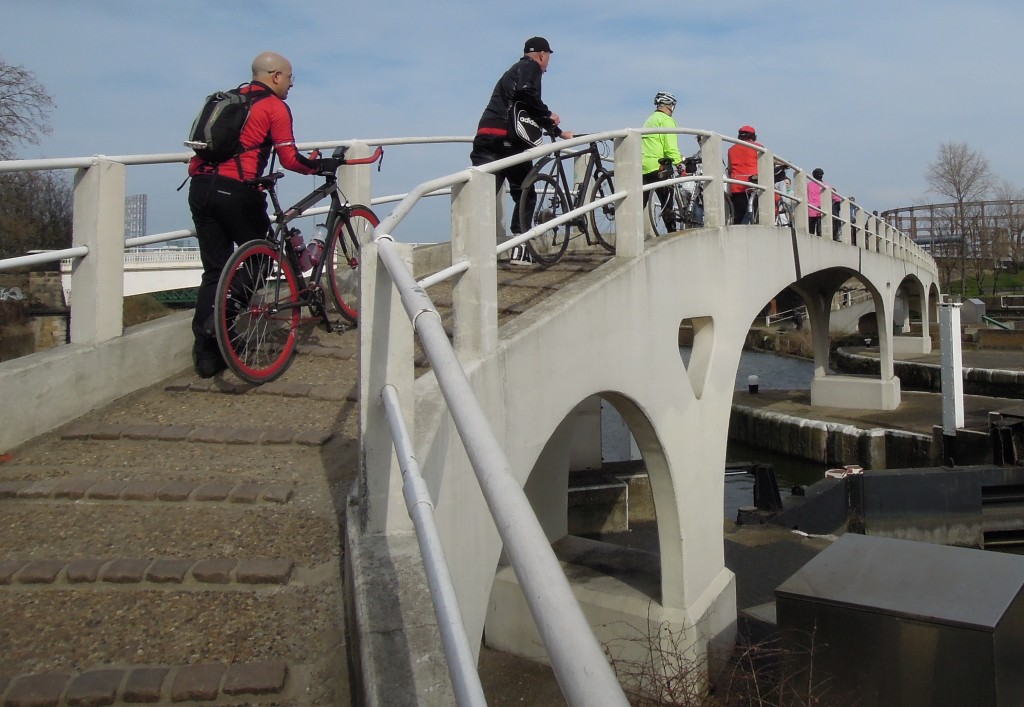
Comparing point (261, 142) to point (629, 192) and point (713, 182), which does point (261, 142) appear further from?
point (713, 182)

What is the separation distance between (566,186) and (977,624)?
4.54 meters

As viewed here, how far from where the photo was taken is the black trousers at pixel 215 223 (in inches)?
193

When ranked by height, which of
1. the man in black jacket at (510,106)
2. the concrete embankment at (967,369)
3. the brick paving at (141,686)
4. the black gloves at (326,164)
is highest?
the man in black jacket at (510,106)

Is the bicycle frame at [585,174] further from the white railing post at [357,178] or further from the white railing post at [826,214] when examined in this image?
the white railing post at [826,214]

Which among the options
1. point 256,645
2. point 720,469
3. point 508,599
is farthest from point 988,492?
point 256,645

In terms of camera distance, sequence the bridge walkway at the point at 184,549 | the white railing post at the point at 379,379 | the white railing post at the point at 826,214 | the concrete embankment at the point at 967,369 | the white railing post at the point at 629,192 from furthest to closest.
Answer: the concrete embankment at the point at 967,369, the white railing post at the point at 826,214, the white railing post at the point at 629,192, the white railing post at the point at 379,379, the bridge walkway at the point at 184,549

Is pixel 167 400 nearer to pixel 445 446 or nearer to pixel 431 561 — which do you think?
pixel 445 446

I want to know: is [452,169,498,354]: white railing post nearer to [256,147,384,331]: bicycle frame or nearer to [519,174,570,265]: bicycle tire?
[256,147,384,331]: bicycle frame

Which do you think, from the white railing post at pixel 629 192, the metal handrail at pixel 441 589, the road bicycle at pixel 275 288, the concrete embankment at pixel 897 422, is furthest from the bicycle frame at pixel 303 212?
the concrete embankment at pixel 897 422

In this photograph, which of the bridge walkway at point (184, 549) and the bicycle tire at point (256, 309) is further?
the bicycle tire at point (256, 309)

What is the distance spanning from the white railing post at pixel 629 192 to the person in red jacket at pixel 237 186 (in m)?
2.40

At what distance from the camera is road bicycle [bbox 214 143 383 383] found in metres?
4.79

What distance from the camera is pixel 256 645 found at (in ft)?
8.66

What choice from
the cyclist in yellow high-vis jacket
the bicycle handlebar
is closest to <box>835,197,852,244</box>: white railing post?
the cyclist in yellow high-vis jacket
